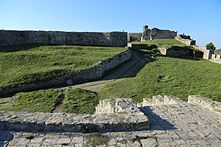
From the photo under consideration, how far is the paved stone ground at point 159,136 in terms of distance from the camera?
540 centimetres

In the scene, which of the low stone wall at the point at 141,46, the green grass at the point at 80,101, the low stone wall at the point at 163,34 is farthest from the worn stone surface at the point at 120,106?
the low stone wall at the point at 163,34

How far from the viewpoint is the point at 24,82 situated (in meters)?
16.8

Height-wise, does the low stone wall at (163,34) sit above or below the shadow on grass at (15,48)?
above

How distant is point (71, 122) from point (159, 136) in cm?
208

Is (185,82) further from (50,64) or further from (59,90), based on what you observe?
(50,64)

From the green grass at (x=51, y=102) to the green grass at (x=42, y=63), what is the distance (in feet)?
7.70

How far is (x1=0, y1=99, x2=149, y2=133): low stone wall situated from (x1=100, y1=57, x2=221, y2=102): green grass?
7882mm

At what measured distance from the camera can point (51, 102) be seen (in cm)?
1366

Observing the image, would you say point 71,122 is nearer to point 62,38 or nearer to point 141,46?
point 62,38

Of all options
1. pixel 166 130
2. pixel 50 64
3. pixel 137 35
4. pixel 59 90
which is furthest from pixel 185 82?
pixel 137 35

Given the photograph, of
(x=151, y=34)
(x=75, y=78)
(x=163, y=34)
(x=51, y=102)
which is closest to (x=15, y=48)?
(x=75, y=78)

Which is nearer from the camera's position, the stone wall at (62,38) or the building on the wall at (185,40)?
the stone wall at (62,38)

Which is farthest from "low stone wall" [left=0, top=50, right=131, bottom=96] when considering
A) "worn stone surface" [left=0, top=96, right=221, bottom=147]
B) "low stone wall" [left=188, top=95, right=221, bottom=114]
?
"worn stone surface" [left=0, top=96, right=221, bottom=147]

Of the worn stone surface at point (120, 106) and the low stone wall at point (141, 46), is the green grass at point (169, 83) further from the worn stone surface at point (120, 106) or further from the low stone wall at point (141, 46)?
the low stone wall at point (141, 46)
